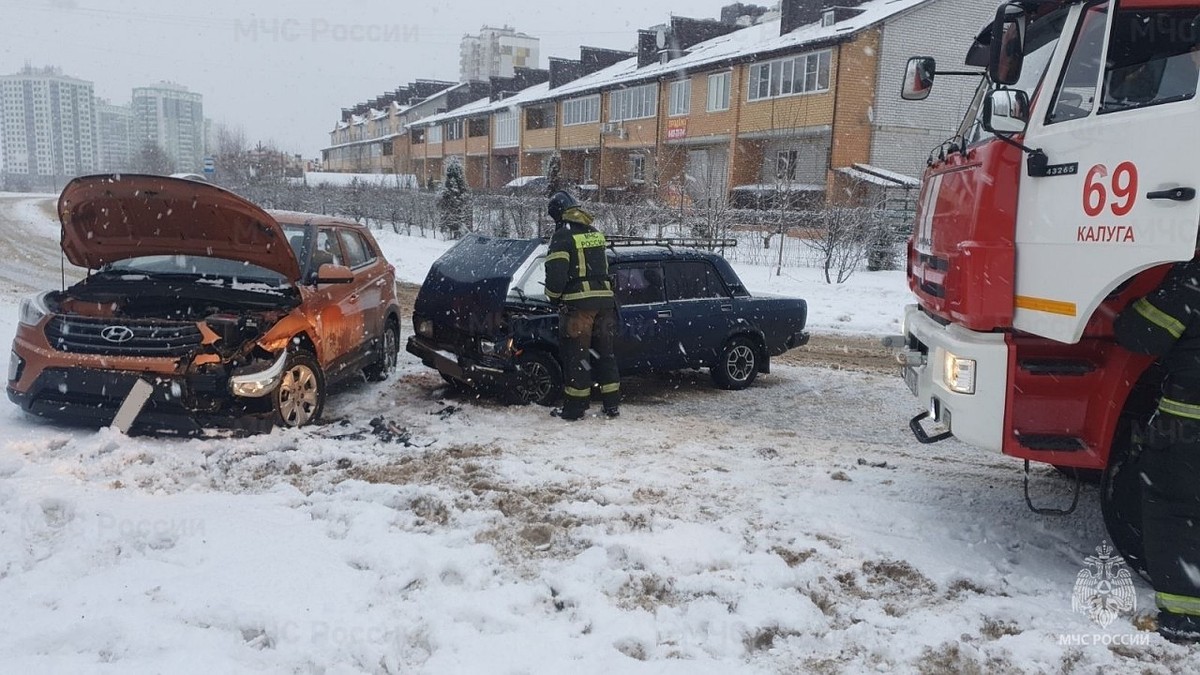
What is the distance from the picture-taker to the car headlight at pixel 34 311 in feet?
18.6

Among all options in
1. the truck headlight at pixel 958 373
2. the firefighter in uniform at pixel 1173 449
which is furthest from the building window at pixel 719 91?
the firefighter in uniform at pixel 1173 449

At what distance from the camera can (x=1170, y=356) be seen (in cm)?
334

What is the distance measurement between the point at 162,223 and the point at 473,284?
2453 mm

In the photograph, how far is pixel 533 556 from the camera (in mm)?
4039

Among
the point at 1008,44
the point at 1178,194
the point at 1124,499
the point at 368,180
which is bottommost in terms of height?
the point at 1124,499

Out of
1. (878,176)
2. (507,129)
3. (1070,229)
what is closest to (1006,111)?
(1070,229)

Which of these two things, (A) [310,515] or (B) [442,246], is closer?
(A) [310,515]

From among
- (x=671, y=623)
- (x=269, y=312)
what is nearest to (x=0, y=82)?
(x=269, y=312)

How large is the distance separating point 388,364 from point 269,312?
8.11 feet

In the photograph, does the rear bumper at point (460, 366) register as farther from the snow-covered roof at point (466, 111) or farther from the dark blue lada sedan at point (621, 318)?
the snow-covered roof at point (466, 111)

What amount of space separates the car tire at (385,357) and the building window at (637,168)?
3048cm

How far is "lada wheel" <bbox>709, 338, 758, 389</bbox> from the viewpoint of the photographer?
8062 mm

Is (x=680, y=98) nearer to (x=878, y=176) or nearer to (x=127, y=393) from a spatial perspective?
(x=878, y=176)

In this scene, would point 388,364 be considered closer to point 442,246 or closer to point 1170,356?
point 1170,356
